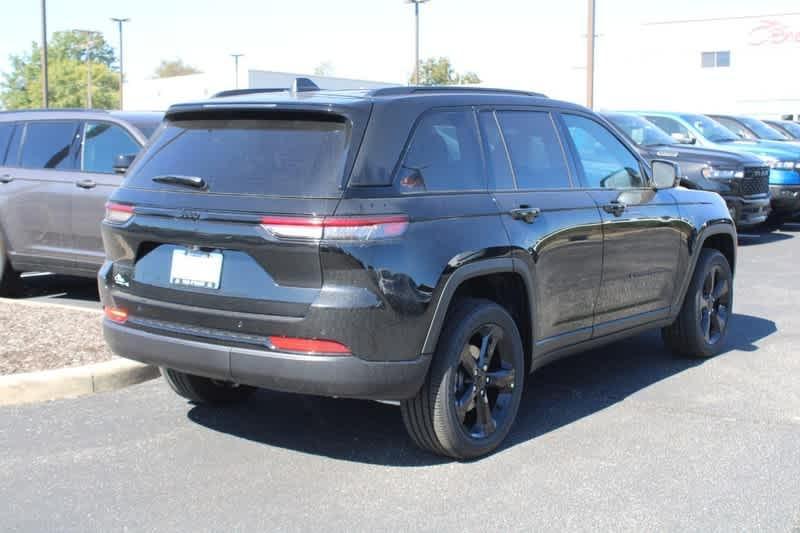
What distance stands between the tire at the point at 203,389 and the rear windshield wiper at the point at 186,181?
1.16 meters

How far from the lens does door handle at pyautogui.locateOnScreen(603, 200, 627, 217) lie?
5846mm

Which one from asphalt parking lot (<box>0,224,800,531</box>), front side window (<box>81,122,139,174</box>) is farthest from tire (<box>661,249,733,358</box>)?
front side window (<box>81,122,139,174</box>)

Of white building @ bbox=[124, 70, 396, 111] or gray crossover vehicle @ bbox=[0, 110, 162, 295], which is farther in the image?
white building @ bbox=[124, 70, 396, 111]

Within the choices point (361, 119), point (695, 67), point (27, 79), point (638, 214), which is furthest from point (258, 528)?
point (27, 79)

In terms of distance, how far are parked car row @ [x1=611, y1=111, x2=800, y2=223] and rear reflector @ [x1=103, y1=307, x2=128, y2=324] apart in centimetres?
1040

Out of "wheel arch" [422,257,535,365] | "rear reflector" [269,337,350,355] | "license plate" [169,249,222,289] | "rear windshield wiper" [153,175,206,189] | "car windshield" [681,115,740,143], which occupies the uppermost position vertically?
"car windshield" [681,115,740,143]

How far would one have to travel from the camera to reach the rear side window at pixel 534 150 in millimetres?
5285

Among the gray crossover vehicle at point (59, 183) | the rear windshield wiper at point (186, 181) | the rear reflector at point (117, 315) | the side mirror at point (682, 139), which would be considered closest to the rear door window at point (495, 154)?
the rear windshield wiper at point (186, 181)

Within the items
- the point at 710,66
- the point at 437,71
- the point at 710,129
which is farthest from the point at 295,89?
the point at 437,71

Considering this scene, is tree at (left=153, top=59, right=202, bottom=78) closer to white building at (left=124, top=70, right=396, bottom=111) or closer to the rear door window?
white building at (left=124, top=70, right=396, bottom=111)

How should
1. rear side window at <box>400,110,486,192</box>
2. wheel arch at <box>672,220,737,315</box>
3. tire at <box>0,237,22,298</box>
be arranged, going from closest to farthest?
rear side window at <box>400,110,486,192</box>
wheel arch at <box>672,220,737,315</box>
tire at <box>0,237,22,298</box>

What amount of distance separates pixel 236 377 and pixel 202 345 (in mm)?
219

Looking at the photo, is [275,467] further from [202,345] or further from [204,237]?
[204,237]

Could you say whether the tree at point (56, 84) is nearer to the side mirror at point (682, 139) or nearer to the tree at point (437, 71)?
the tree at point (437, 71)
